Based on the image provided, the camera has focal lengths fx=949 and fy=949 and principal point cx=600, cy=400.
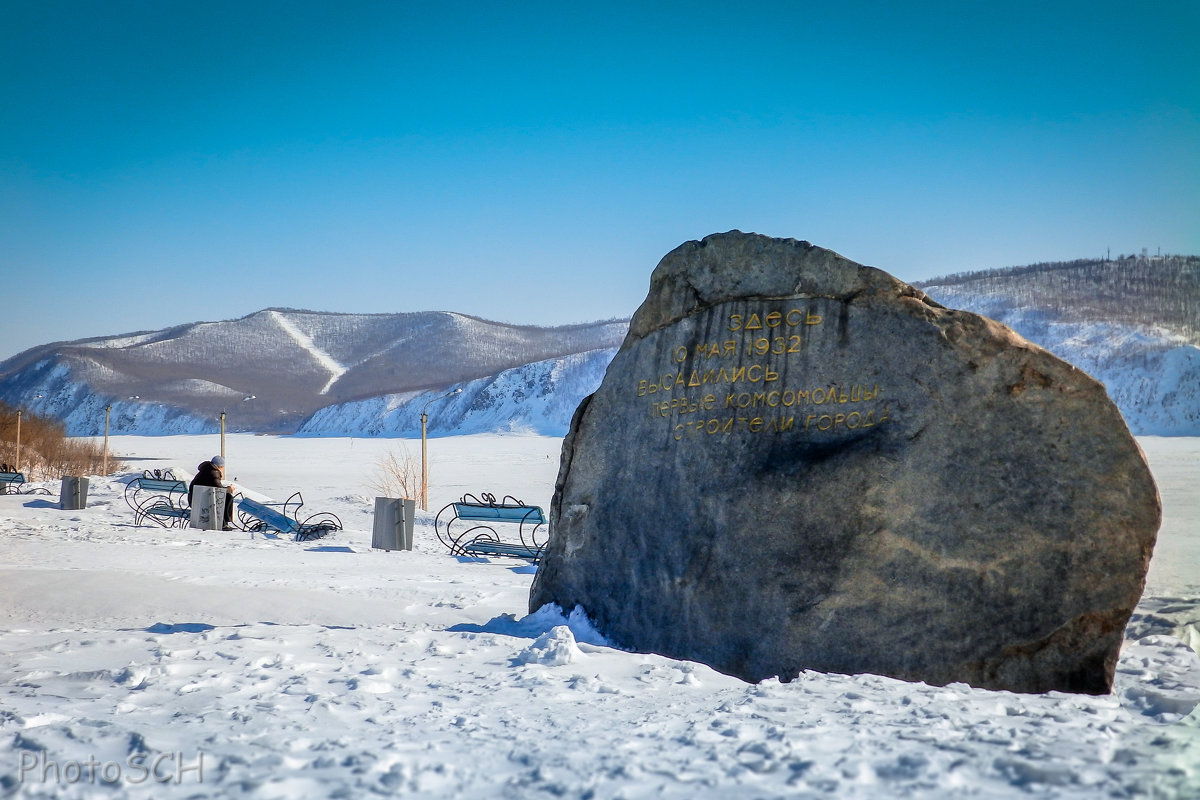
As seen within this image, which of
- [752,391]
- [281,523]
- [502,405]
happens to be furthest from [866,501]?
[502,405]

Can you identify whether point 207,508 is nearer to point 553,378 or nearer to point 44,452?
point 44,452

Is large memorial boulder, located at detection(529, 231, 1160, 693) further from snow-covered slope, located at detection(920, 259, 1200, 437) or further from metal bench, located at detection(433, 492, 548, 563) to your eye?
metal bench, located at detection(433, 492, 548, 563)

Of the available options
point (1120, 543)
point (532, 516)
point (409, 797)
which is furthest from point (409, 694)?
point (532, 516)

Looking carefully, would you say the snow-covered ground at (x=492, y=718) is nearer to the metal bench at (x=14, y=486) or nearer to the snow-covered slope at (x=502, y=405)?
the metal bench at (x=14, y=486)

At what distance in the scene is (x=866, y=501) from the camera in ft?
17.5

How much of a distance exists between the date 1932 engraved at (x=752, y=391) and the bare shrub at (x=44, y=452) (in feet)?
88.3

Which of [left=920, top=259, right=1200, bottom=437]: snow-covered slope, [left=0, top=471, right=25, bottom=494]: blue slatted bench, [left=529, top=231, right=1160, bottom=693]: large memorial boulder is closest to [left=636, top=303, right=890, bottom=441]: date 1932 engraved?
[left=529, top=231, right=1160, bottom=693]: large memorial boulder

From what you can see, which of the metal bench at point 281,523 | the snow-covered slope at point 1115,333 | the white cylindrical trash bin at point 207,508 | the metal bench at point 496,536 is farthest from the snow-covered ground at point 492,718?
the white cylindrical trash bin at point 207,508

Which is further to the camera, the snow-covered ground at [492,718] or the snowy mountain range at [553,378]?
the snowy mountain range at [553,378]

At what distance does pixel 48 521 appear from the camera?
14.2 meters

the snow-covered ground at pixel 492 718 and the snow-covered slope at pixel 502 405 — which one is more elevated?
the snow-covered slope at pixel 502 405

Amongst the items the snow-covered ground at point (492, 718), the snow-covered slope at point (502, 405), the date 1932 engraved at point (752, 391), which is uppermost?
the snow-covered slope at point (502, 405)

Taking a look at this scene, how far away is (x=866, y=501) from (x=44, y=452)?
3316 centimetres

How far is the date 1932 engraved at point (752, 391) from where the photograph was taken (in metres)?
5.75
